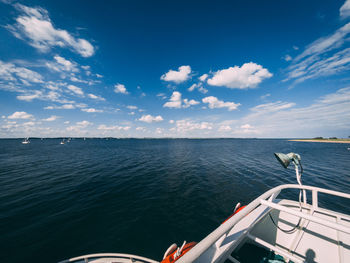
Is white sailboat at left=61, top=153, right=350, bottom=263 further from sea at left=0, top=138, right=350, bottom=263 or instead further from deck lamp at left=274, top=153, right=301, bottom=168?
sea at left=0, top=138, right=350, bottom=263

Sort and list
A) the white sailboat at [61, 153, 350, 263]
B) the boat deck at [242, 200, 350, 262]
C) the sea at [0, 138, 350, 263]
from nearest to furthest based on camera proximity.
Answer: the white sailboat at [61, 153, 350, 263]
the boat deck at [242, 200, 350, 262]
the sea at [0, 138, 350, 263]

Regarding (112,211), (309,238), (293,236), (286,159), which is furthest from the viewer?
(112,211)

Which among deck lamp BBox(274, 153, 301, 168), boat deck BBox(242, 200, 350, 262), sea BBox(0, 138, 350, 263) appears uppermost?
deck lamp BBox(274, 153, 301, 168)

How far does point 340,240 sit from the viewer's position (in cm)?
429

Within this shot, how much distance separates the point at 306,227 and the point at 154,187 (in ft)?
40.2

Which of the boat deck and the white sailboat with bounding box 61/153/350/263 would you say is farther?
the boat deck

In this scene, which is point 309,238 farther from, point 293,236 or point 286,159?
point 286,159

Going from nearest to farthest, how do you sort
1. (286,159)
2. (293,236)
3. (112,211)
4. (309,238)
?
(286,159) < (309,238) < (293,236) < (112,211)

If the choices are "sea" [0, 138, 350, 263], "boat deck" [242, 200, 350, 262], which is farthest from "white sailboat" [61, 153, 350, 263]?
"sea" [0, 138, 350, 263]

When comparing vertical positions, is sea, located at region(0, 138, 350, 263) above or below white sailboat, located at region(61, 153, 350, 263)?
below

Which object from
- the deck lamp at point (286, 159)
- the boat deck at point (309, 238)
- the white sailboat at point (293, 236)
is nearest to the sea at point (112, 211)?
the white sailboat at point (293, 236)

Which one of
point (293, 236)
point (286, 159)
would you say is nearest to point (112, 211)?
point (293, 236)

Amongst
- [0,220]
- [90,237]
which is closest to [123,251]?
[90,237]

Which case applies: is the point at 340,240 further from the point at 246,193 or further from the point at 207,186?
Answer: the point at 207,186
